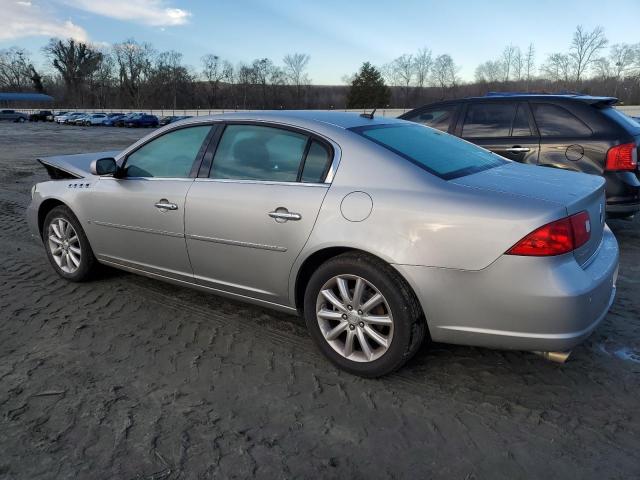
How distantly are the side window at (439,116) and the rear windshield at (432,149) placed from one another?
3041 mm

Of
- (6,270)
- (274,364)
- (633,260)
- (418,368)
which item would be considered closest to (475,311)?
(418,368)

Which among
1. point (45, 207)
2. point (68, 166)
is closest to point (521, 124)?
point (68, 166)

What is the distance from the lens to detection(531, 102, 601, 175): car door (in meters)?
5.54

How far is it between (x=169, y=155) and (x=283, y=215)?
4.32 feet

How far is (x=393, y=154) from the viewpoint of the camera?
3.00 m

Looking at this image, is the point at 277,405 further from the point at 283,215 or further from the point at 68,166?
the point at 68,166

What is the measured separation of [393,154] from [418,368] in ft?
4.19

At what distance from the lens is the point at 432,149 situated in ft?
11.0

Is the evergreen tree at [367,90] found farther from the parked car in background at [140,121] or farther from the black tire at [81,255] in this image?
the black tire at [81,255]

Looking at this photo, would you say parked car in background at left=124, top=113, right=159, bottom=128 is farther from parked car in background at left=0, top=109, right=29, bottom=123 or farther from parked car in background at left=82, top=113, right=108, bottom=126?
parked car in background at left=0, top=109, right=29, bottom=123

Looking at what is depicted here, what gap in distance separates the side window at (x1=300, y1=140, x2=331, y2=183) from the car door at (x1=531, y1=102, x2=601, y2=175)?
356 centimetres

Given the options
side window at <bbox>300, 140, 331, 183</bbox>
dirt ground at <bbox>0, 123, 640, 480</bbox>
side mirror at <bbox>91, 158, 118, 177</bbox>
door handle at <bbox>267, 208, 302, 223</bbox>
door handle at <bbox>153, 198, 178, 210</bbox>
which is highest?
side window at <bbox>300, 140, 331, 183</bbox>

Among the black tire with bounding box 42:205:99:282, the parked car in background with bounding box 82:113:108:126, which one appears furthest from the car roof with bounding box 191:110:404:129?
the parked car in background with bounding box 82:113:108:126

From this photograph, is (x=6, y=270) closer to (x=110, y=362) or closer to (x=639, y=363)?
(x=110, y=362)
